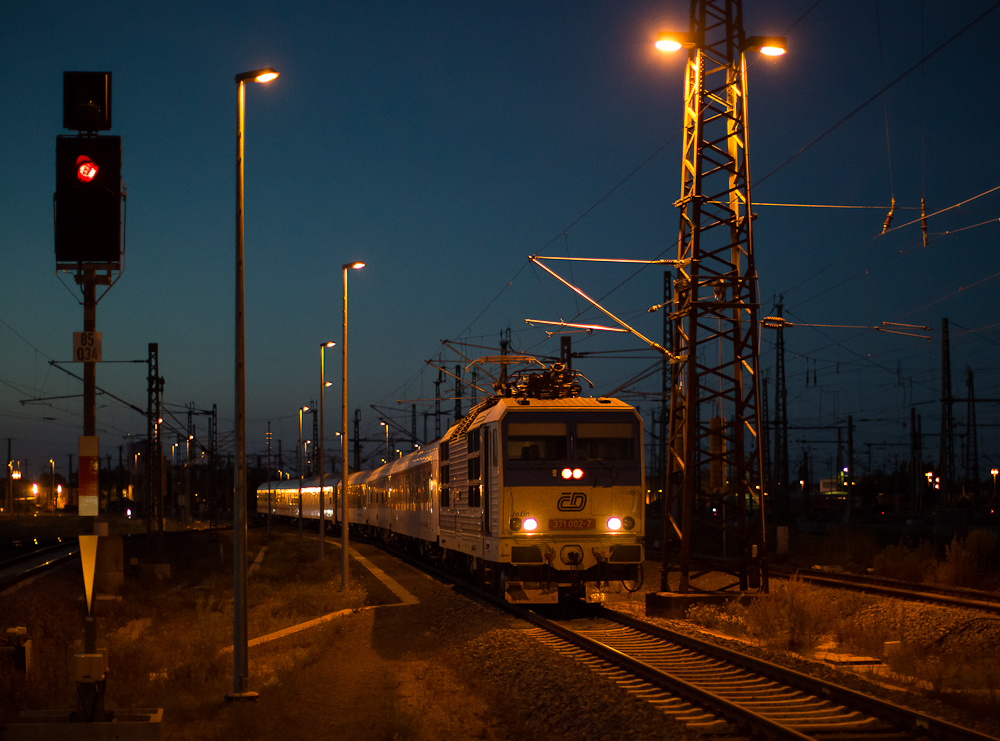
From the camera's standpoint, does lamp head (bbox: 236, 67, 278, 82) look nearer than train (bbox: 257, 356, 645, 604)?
Yes

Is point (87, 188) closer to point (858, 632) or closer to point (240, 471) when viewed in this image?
point (240, 471)

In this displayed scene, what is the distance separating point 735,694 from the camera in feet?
32.6

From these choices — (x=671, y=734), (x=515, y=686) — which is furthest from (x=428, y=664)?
(x=671, y=734)

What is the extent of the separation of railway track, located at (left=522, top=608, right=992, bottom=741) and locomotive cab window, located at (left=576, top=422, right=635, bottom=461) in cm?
356

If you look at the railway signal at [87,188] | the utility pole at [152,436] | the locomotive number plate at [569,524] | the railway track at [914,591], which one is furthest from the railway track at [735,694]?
the utility pole at [152,436]

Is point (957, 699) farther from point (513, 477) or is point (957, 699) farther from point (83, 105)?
point (83, 105)

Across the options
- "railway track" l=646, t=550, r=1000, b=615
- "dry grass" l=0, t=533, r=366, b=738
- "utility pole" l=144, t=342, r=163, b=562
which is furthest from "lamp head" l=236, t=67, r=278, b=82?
"utility pole" l=144, t=342, r=163, b=562

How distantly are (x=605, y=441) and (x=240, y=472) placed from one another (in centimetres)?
771

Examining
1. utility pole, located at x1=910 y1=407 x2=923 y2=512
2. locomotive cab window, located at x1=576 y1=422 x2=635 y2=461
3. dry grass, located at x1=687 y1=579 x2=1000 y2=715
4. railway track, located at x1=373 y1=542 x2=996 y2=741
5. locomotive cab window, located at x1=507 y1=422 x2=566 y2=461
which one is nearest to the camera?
railway track, located at x1=373 y1=542 x2=996 y2=741

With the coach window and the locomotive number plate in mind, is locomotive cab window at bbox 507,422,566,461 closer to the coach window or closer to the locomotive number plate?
the locomotive number plate

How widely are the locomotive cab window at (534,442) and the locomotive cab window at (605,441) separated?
35cm

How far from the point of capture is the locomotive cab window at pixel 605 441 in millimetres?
16734

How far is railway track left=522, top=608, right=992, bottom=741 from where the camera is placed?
8.30m

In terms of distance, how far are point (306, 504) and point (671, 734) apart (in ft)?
183
